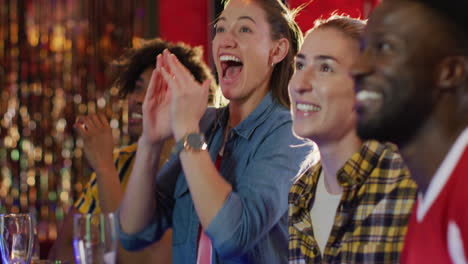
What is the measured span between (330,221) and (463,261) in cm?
69

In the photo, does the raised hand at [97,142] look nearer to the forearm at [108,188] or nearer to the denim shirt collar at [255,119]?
the forearm at [108,188]

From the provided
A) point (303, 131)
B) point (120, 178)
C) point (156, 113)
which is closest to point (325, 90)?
point (303, 131)

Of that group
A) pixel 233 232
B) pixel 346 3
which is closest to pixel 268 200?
pixel 233 232

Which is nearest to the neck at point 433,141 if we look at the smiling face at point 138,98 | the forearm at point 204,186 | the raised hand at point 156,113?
the forearm at point 204,186

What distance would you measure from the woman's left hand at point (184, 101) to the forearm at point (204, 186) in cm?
8

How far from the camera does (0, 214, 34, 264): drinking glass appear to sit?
5.85 feet

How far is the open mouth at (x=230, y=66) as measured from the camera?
199 cm

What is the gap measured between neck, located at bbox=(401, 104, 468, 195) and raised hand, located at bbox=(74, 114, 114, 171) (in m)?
1.89

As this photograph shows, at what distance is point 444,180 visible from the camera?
98cm

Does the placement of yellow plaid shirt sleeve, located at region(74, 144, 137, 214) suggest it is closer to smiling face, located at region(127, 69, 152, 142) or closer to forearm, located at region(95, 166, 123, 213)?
smiling face, located at region(127, 69, 152, 142)

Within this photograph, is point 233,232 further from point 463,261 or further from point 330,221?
point 463,261

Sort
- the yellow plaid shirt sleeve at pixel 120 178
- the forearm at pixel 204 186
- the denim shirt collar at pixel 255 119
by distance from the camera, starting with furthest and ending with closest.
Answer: the yellow plaid shirt sleeve at pixel 120 178 → the denim shirt collar at pixel 255 119 → the forearm at pixel 204 186

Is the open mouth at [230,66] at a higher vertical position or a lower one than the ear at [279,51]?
lower

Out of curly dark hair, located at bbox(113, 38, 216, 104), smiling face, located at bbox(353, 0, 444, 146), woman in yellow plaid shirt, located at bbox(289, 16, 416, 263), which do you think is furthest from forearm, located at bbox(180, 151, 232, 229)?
curly dark hair, located at bbox(113, 38, 216, 104)
